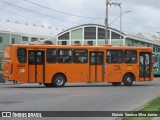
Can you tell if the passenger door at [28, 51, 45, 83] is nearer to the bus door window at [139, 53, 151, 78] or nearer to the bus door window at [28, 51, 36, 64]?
the bus door window at [28, 51, 36, 64]

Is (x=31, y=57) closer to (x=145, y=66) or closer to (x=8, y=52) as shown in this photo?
(x=8, y=52)

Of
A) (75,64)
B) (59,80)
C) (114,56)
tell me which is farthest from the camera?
(114,56)

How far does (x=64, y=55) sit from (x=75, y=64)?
1014 mm

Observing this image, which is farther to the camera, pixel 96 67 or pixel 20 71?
pixel 96 67

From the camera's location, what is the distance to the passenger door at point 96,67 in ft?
103

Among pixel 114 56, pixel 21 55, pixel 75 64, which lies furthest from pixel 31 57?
pixel 114 56

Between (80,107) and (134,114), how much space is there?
3674 millimetres

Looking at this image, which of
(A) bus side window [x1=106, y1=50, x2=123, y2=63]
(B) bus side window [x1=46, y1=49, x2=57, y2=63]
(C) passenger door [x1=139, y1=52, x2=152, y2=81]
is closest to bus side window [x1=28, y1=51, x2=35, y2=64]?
(B) bus side window [x1=46, y1=49, x2=57, y2=63]

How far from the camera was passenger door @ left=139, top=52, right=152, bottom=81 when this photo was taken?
33.0m

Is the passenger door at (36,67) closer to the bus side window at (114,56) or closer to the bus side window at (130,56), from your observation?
the bus side window at (114,56)

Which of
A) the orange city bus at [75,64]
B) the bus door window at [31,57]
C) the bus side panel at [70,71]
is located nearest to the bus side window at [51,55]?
the orange city bus at [75,64]

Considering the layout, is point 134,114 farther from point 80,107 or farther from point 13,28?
point 13,28

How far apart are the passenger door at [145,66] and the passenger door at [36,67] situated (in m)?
7.64

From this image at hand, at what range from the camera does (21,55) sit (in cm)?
2931
